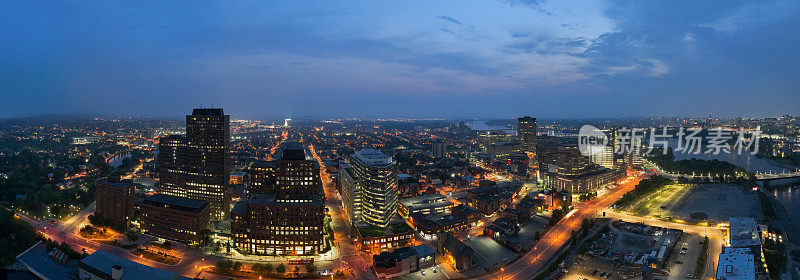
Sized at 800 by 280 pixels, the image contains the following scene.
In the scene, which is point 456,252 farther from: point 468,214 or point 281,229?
point 281,229

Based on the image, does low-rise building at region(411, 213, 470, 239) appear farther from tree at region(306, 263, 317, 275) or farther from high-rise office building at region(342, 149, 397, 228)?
tree at region(306, 263, 317, 275)

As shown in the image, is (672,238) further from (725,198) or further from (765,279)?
(725,198)

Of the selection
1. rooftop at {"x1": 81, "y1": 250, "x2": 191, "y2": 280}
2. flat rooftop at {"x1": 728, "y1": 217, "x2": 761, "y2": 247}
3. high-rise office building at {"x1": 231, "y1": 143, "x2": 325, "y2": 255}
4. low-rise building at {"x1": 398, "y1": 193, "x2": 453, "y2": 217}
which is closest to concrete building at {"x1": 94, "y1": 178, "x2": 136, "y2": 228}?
rooftop at {"x1": 81, "y1": 250, "x2": 191, "y2": 280}

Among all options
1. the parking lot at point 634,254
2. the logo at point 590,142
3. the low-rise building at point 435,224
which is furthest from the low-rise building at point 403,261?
the logo at point 590,142

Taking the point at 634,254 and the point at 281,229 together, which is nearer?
the point at 634,254

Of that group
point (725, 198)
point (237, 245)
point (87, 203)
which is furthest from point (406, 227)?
point (725, 198)

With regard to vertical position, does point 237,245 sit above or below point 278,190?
below

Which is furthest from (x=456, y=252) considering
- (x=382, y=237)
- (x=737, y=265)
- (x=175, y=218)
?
(x=175, y=218)

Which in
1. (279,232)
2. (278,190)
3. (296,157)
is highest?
(296,157)
